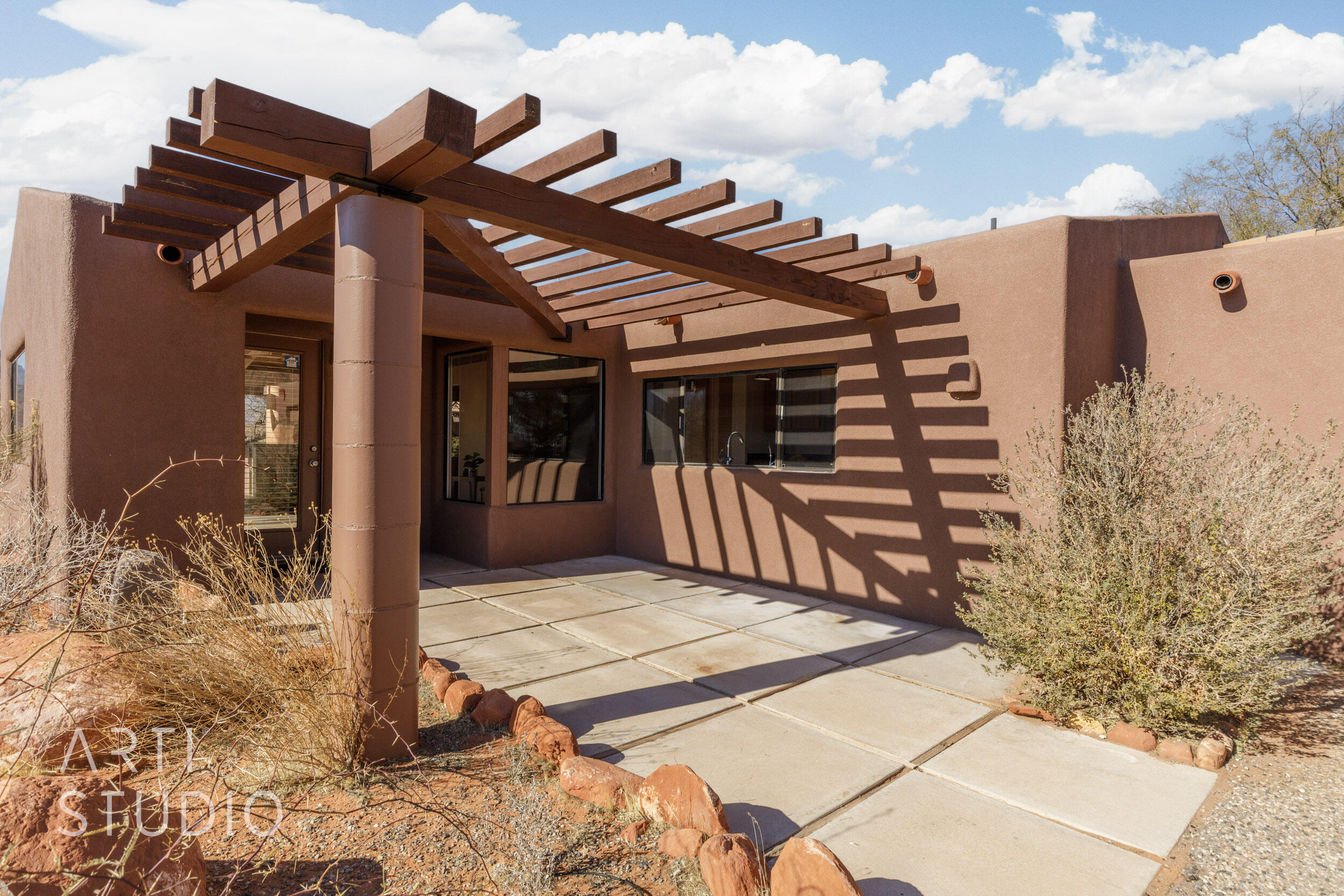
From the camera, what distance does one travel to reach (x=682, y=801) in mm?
2654

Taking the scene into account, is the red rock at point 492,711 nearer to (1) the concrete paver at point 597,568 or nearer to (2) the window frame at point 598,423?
(1) the concrete paver at point 597,568

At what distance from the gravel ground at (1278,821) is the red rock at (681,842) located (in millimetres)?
1633

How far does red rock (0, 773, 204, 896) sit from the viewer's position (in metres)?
1.82

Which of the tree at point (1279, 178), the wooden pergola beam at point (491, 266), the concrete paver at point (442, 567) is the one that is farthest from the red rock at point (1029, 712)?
the tree at point (1279, 178)

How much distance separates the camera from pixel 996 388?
18.5ft

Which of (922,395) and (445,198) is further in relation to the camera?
(922,395)

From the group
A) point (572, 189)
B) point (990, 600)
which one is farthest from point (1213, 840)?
point (572, 189)

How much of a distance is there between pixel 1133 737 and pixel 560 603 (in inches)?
171

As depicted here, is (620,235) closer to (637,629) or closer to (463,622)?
(637,629)

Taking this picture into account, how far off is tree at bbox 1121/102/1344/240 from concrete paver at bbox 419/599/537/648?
15068 millimetres

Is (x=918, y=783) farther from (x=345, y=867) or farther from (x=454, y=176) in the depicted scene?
(x=454, y=176)

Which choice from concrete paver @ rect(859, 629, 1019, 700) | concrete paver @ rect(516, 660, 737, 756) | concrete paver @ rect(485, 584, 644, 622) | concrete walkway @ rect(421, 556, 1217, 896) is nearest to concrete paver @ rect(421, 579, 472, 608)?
concrete walkway @ rect(421, 556, 1217, 896)

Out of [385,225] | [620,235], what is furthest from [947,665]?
[385,225]

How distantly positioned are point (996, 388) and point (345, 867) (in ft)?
17.3
